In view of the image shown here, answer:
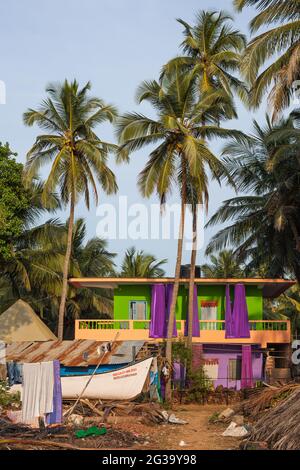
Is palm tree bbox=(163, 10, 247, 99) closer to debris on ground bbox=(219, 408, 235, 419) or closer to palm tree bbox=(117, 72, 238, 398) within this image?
palm tree bbox=(117, 72, 238, 398)

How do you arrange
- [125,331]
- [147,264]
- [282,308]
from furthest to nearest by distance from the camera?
[282,308], [147,264], [125,331]

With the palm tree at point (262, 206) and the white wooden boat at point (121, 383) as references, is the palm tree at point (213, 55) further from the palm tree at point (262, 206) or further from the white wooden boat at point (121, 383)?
the white wooden boat at point (121, 383)

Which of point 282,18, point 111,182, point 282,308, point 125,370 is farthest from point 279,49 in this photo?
point 282,308

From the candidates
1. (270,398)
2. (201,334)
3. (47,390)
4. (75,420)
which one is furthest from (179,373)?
(47,390)

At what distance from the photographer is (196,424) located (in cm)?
2197

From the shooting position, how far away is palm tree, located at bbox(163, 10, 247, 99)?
34.5 meters

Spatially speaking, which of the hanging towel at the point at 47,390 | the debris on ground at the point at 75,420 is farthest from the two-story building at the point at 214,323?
the hanging towel at the point at 47,390

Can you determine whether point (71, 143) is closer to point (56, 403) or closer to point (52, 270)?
point (52, 270)

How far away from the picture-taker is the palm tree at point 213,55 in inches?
1357

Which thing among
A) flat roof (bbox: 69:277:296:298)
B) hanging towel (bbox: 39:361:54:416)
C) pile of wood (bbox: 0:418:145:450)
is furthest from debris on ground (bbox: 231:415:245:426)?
flat roof (bbox: 69:277:296:298)

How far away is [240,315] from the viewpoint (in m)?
31.6

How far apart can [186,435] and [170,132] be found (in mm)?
13648
